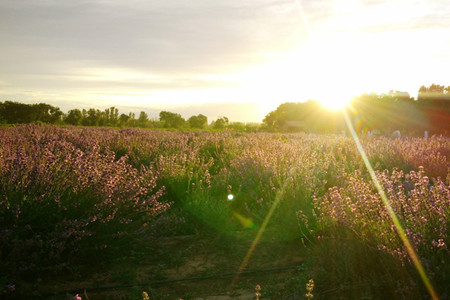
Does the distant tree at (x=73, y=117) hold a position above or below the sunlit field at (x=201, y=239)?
above

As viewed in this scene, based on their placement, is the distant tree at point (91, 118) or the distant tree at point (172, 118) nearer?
the distant tree at point (91, 118)

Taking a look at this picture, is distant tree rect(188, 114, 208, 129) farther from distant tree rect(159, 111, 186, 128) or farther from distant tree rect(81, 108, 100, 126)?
distant tree rect(81, 108, 100, 126)

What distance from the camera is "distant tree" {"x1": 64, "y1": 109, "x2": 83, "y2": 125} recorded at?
30.1 m

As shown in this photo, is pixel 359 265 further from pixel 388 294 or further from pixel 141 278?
pixel 141 278

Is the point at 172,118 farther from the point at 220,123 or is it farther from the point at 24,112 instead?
the point at 24,112

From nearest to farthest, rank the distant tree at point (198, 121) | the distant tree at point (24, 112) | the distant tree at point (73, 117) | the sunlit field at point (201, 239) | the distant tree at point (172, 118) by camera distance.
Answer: the sunlit field at point (201, 239) < the distant tree at point (24, 112) < the distant tree at point (73, 117) < the distant tree at point (172, 118) < the distant tree at point (198, 121)

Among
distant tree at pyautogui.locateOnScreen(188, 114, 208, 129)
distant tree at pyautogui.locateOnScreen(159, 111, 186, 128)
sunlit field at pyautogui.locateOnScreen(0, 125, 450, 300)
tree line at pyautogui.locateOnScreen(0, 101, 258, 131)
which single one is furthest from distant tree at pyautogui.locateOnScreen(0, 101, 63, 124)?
sunlit field at pyautogui.locateOnScreen(0, 125, 450, 300)

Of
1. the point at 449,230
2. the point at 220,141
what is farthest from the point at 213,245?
the point at 220,141

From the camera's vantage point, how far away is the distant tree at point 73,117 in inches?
1185

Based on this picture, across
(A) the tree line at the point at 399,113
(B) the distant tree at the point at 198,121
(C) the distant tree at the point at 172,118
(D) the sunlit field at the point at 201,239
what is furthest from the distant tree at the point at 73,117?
(D) the sunlit field at the point at 201,239

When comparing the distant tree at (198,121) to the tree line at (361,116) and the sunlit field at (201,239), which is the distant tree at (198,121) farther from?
the sunlit field at (201,239)

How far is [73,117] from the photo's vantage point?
30.1m

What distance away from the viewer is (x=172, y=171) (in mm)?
5551

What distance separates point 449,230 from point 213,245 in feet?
7.01
